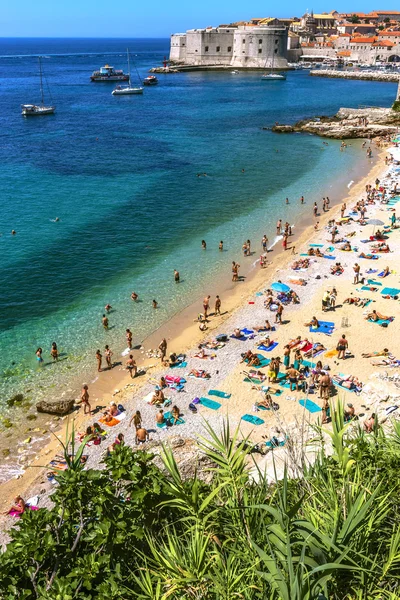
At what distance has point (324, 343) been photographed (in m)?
20.0

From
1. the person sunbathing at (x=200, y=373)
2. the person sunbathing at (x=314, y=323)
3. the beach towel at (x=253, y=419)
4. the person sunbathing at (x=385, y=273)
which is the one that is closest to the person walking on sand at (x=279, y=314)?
the person sunbathing at (x=314, y=323)

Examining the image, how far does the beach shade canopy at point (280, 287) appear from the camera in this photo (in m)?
24.5

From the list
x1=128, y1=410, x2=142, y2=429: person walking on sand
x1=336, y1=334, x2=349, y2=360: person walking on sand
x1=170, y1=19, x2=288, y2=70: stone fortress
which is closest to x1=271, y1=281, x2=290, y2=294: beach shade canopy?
x1=336, y1=334, x2=349, y2=360: person walking on sand

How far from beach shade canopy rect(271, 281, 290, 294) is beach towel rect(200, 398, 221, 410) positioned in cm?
913

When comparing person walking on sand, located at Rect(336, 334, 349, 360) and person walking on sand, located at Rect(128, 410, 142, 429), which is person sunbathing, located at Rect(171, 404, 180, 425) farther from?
person walking on sand, located at Rect(336, 334, 349, 360)

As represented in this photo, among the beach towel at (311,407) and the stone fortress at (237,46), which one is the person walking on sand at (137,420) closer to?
the beach towel at (311,407)

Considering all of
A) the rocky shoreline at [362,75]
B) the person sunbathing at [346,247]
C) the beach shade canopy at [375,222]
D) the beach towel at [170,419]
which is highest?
the rocky shoreline at [362,75]

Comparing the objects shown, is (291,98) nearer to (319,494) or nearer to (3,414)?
(3,414)

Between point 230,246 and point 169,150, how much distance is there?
2815cm

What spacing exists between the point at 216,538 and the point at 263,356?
12.7 metres

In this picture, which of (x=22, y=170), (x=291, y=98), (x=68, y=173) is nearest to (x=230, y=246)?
(x=68, y=173)

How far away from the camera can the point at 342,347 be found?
1856 cm

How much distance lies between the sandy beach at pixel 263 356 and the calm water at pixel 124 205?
2096 millimetres

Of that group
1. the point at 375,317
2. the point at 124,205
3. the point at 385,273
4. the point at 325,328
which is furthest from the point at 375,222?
the point at 124,205
